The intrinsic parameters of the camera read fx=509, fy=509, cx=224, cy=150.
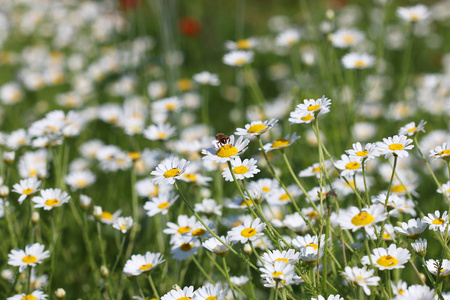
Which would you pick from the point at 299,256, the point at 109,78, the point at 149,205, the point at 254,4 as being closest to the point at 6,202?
the point at 149,205

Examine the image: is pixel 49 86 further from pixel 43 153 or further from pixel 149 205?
pixel 149 205

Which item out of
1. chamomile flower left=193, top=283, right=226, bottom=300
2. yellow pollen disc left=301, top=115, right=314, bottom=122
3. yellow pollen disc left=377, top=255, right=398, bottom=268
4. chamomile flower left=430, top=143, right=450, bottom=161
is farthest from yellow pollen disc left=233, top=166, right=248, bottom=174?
chamomile flower left=430, top=143, right=450, bottom=161

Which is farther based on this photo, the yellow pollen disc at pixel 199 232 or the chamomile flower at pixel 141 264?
the yellow pollen disc at pixel 199 232

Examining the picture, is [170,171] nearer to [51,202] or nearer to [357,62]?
[51,202]

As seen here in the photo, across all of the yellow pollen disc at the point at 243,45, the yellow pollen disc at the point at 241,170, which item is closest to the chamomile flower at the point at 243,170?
the yellow pollen disc at the point at 241,170

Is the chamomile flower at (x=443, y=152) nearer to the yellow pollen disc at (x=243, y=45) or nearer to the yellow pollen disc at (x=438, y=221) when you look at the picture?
the yellow pollen disc at (x=438, y=221)

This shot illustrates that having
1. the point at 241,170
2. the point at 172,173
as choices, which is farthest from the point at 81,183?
the point at 241,170

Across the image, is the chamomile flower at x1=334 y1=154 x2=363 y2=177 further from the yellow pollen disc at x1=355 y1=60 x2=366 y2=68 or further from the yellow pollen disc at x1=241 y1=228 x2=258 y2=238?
the yellow pollen disc at x1=355 y1=60 x2=366 y2=68

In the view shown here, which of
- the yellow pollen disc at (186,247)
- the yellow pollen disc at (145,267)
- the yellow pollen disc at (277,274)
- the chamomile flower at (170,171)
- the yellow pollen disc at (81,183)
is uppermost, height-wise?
the chamomile flower at (170,171)
